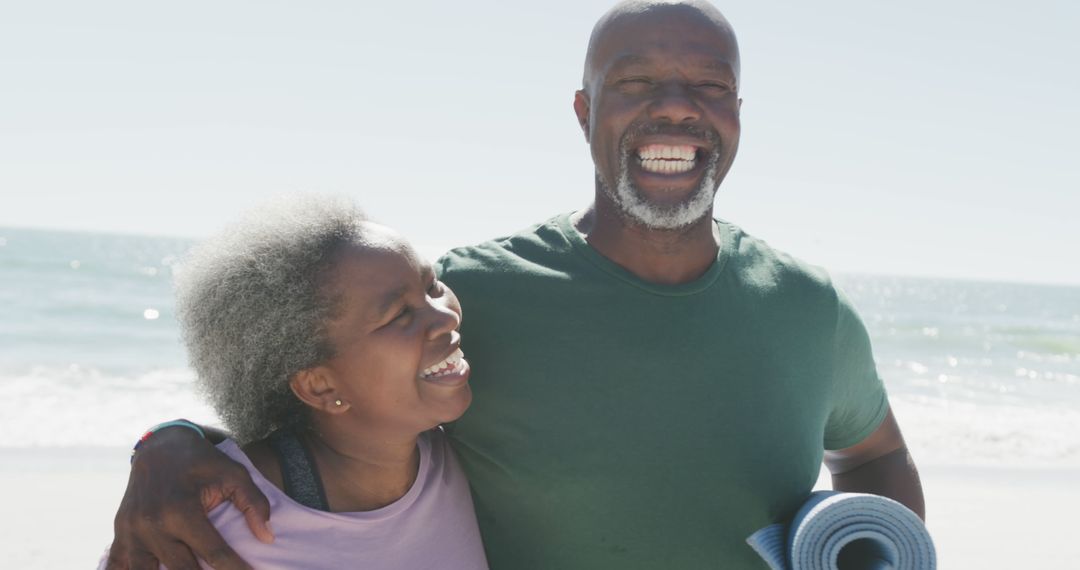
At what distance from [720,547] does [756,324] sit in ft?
1.65

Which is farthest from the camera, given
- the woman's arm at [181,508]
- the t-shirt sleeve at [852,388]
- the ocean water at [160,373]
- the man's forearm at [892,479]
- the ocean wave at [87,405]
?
the ocean water at [160,373]

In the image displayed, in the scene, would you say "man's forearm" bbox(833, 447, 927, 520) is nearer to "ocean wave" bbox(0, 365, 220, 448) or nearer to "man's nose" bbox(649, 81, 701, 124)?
"man's nose" bbox(649, 81, 701, 124)

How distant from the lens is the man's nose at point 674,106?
2285mm

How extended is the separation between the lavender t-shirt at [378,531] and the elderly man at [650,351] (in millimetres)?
89

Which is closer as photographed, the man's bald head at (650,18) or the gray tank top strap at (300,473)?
the gray tank top strap at (300,473)

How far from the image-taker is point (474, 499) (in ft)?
7.41

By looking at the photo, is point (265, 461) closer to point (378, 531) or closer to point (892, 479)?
point (378, 531)

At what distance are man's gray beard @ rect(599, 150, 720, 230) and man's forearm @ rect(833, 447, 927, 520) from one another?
836 mm

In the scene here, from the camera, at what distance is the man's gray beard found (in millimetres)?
2328

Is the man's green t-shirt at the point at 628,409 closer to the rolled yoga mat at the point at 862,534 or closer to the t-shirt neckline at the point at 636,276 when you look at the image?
the t-shirt neckline at the point at 636,276

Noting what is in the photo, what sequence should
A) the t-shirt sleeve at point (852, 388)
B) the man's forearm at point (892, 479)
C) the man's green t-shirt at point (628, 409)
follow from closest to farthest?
the man's green t-shirt at point (628, 409) → the t-shirt sleeve at point (852, 388) → the man's forearm at point (892, 479)

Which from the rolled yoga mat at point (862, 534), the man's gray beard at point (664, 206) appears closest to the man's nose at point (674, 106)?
the man's gray beard at point (664, 206)

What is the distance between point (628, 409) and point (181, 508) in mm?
920

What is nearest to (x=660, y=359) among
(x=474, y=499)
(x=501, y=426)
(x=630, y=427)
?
(x=630, y=427)
